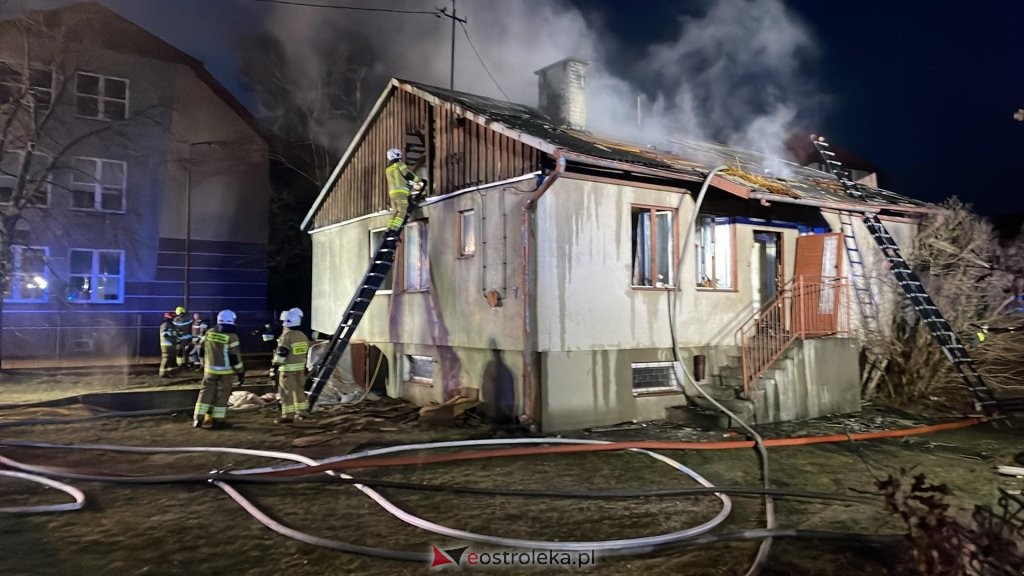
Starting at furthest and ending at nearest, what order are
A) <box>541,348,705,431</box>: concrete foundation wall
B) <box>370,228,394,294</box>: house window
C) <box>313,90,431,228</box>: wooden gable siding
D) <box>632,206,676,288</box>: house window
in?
<box>370,228,394,294</box>: house window, <box>313,90,431,228</box>: wooden gable siding, <box>632,206,676,288</box>: house window, <box>541,348,705,431</box>: concrete foundation wall

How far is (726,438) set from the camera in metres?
8.57

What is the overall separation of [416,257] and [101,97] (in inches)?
621

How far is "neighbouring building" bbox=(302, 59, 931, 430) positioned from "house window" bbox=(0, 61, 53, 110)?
11341mm

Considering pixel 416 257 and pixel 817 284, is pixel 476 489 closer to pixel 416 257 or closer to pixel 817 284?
pixel 416 257

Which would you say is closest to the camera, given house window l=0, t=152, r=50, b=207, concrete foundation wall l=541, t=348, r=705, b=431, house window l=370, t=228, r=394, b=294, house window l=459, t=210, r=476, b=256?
concrete foundation wall l=541, t=348, r=705, b=431

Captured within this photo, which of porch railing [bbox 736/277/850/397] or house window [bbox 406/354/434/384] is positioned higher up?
porch railing [bbox 736/277/850/397]

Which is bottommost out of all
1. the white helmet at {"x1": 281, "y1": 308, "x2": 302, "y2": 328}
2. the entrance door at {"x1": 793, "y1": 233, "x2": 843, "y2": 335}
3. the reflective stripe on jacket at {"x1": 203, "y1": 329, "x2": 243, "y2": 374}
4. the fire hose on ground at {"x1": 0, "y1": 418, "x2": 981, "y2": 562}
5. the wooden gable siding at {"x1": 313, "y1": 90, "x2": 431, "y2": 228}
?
the fire hose on ground at {"x1": 0, "y1": 418, "x2": 981, "y2": 562}

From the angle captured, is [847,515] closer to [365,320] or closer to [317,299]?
[365,320]

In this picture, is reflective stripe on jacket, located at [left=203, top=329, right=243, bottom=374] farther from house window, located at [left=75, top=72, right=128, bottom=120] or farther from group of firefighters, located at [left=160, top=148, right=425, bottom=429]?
house window, located at [left=75, top=72, right=128, bottom=120]

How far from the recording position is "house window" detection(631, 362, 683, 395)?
9.86m

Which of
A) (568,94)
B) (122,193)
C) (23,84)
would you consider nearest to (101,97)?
(122,193)

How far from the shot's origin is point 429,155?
1153 cm

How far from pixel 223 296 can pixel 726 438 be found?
63.8 ft

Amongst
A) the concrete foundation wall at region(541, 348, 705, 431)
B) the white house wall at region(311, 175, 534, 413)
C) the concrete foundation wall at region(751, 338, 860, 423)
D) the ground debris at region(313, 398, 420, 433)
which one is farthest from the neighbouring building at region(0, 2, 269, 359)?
the concrete foundation wall at region(751, 338, 860, 423)
